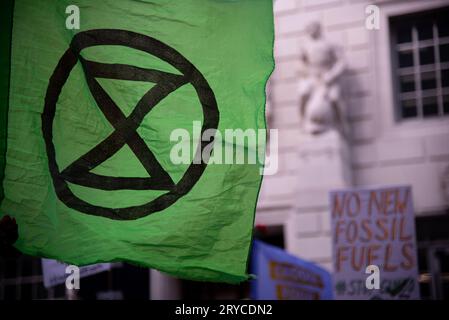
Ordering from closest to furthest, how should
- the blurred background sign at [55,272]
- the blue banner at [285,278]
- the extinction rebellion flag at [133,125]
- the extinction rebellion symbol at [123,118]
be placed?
the extinction rebellion flag at [133,125] < the extinction rebellion symbol at [123,118] < the blurred background sign at [55,272] < the blue banner at [285,278]

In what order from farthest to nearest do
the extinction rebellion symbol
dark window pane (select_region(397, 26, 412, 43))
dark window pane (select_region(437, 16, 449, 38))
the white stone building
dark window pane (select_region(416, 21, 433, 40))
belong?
dark window pane (select_region(397, 26, 412, 43))
dark window pane (select_region(416, 21, 433, 40))
dark window pane (select_region(437, 16, 449, 38))
the white stone building
the extinction rebellion symbol

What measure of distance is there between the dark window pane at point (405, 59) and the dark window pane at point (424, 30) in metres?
0.32

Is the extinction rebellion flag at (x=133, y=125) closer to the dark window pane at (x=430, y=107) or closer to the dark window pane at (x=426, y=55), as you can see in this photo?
the dark window pane at (x=430, y=107)

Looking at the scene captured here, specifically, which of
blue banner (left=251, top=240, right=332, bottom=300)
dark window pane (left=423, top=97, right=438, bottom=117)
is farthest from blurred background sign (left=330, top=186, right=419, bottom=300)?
dark window pane (left=423, top=97, right=438, bottom=117)

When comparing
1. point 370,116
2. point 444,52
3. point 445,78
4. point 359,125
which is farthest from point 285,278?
point 444,52

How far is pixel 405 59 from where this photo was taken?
13.0 m

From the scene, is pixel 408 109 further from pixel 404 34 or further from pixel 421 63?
pixel 404 34

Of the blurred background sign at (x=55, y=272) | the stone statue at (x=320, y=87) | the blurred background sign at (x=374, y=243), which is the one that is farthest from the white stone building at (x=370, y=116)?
the blurred background sign at (x=55, y=272)

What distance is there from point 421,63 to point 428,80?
0.31 metres

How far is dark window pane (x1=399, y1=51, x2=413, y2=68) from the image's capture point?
13.0 meters

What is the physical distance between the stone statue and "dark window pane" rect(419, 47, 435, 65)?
1.31m

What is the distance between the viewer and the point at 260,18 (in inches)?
218

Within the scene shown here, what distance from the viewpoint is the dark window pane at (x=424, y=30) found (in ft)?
42.3

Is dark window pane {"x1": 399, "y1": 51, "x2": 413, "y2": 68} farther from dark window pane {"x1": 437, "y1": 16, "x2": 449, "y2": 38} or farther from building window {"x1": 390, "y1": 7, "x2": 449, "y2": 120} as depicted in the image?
dark window pane {"x1": 437, "y1": 16, "x2": 449, "y2": 38}
